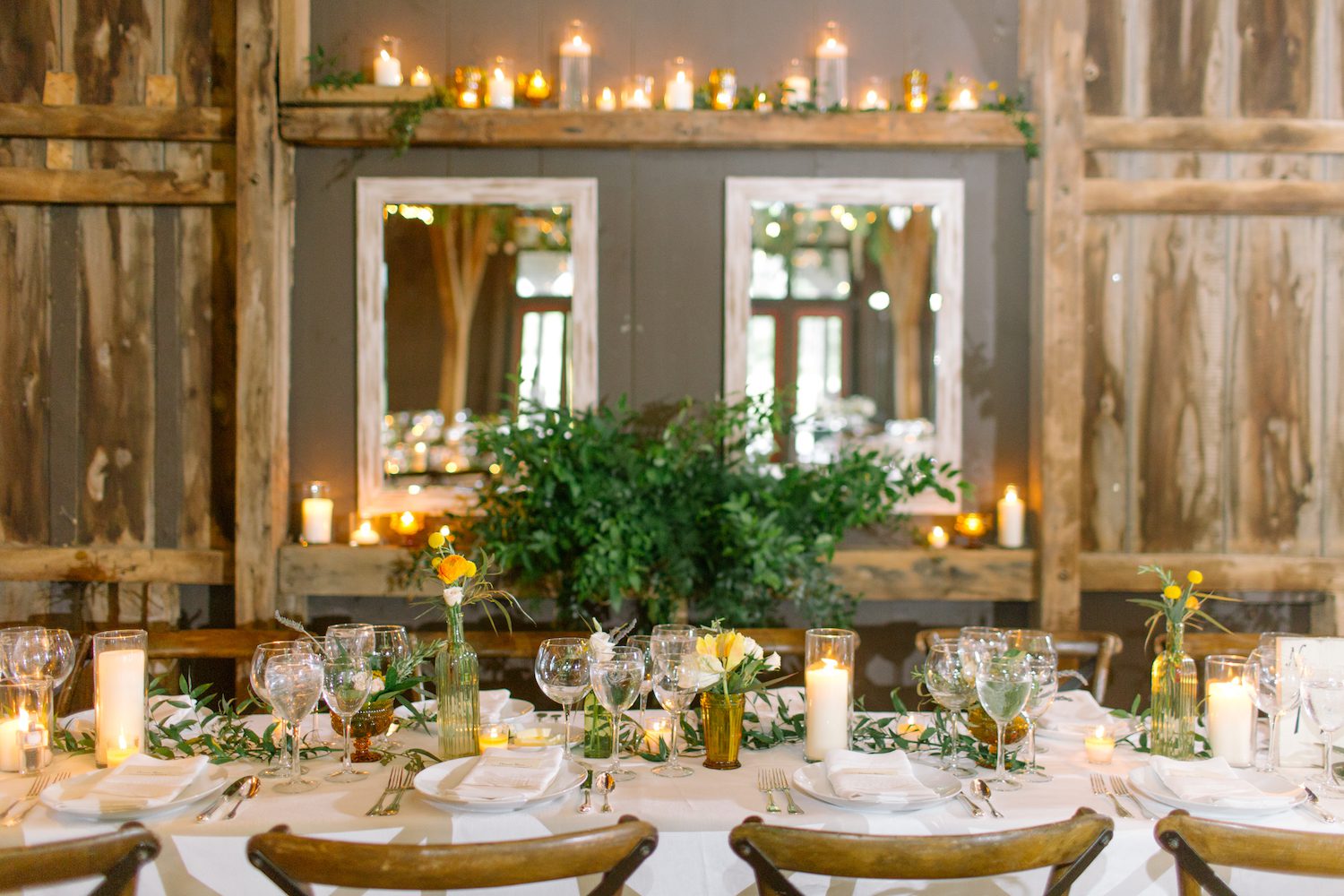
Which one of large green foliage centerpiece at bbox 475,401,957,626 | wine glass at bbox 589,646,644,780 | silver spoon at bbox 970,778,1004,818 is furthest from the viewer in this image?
large green foliage centerpiece at bbox 475,401,957,626

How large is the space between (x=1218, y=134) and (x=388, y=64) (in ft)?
8.79

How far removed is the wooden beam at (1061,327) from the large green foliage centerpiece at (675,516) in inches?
15.4

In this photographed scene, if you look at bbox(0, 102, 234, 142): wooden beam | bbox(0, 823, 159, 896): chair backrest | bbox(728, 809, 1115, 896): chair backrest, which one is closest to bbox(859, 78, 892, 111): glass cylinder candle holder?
bbox(0, 102, 234, 142): wooden beam

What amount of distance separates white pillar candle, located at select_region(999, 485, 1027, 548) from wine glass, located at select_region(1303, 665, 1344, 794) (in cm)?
169

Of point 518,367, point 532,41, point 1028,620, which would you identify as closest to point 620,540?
point 518,367

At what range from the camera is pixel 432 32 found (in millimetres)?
3670

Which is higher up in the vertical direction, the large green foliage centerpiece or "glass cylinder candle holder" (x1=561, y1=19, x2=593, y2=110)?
"glass cylinder candle holder" (x1=561, y1=19, x2=593, y2=110)

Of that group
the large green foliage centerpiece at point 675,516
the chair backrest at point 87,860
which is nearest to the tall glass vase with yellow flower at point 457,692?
the chair backrest at point 87,860

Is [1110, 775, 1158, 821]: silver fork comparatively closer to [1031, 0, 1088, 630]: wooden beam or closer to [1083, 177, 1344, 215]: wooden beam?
[1031, 0, 1088, 630]: wooden beam

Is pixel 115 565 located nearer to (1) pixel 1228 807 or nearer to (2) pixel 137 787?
(2) pixel 137 787

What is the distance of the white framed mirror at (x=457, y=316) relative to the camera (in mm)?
3629

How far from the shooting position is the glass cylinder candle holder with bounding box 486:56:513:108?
3549mm

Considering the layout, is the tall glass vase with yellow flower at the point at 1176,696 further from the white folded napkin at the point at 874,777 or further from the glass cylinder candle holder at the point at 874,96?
the glass cylinder candle holder at the point at 874,96

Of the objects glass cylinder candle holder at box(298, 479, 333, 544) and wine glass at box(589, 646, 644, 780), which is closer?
wine glass at box(589, 646, 644, 780)
